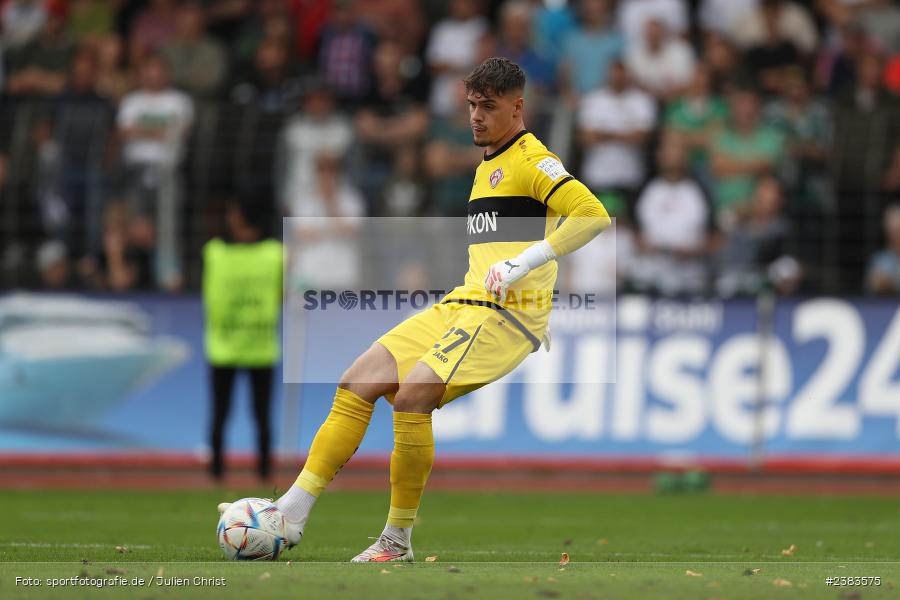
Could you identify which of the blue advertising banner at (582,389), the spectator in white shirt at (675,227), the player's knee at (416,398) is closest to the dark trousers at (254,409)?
the blue advertising banner at (582,389)

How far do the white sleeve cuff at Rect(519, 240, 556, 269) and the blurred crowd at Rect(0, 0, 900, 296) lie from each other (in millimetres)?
8343

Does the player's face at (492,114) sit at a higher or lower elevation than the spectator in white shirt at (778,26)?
lower

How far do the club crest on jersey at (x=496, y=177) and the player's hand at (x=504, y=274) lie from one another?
1.67ft

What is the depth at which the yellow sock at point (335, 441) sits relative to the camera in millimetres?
7855

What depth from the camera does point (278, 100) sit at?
1800 cm

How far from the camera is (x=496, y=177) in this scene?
7.86 meters

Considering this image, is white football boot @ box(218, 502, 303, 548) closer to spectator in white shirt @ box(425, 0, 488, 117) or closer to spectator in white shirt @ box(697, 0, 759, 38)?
spectator in white shirt @ box(425, 0, 488, 117)

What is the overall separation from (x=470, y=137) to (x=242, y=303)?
12.0ft

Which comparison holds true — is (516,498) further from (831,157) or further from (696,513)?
(831,157)

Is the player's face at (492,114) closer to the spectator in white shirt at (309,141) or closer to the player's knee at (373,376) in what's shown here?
the player's knee at (373,376)

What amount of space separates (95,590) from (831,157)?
11.9 meters

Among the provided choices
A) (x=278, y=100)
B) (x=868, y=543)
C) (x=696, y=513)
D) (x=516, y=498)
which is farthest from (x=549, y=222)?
(x=278, y=100)

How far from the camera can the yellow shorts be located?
301 inches

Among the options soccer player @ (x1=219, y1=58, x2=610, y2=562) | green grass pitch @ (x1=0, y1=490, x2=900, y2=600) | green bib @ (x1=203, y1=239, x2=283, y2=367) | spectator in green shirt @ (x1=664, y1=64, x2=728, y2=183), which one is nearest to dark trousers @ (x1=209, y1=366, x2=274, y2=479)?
green bib @ (x1=203, y1=239, x2=283, y2=367)
